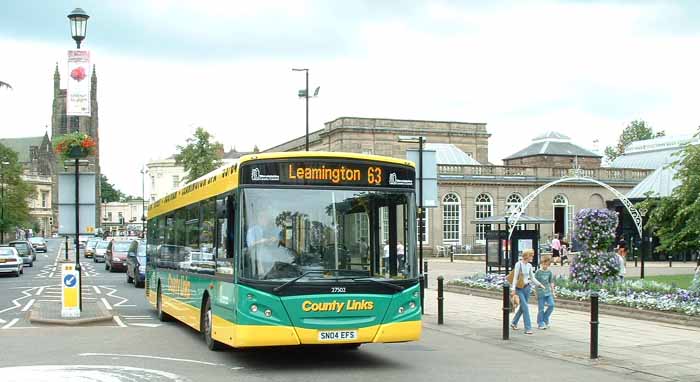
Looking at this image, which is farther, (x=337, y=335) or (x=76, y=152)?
(x=76, y=152)

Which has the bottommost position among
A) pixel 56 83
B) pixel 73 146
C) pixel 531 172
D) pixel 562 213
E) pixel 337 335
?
pixel 337 335

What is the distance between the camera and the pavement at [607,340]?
12.6 m

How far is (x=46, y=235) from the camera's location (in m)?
171

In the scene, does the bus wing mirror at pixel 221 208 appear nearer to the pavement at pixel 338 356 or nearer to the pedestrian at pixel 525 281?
the pavement at pixel 338 356

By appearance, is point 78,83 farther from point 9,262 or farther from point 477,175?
point 477,175

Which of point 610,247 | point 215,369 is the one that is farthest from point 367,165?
point 610,247

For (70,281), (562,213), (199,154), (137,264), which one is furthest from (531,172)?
(70,281)

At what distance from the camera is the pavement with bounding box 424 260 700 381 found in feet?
41.4

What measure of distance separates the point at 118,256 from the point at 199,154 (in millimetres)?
23206

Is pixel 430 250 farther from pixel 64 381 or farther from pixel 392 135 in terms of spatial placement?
pixel 64 381

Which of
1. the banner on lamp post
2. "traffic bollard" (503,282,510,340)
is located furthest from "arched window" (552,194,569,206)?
"traffic bollard" (503,282,510,340)

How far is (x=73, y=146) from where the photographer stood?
21.1m

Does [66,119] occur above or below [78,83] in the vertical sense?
above

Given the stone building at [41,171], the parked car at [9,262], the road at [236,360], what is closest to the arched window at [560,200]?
the parked car at [9,262]
